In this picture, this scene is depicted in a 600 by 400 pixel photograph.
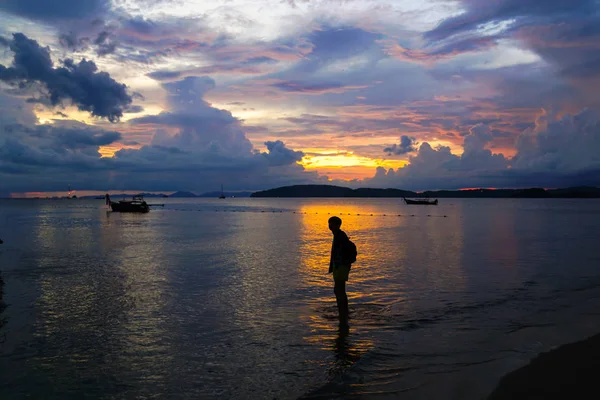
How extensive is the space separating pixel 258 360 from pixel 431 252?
23.2m

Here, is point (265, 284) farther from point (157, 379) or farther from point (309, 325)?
point (157, 379)

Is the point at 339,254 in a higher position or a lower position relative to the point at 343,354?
higher

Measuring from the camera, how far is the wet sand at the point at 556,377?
275 inches

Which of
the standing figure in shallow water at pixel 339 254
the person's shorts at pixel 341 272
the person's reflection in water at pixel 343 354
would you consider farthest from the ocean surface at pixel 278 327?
the standing figure in shallow water at pixel 339 254

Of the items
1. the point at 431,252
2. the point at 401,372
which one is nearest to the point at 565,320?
the point at 401,372

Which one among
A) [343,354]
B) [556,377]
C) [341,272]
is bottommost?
[343,354]

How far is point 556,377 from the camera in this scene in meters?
7.66

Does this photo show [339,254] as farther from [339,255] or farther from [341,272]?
[341,272]

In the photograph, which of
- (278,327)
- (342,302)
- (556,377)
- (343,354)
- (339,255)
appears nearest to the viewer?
(556,377)

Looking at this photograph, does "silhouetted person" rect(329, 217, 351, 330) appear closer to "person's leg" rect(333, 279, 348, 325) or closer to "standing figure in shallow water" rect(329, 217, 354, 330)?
"standing figure in shallow water" rect(329, 217, 354, 330)

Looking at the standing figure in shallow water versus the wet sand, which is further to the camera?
the standing figure in shallow water

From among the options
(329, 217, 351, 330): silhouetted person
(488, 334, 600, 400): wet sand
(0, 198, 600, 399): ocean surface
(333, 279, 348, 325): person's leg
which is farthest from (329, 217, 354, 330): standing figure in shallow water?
(488, 334, 600, 400): wet sand

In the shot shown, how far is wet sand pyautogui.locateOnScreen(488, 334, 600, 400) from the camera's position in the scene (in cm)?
698

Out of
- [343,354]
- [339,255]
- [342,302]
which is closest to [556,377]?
[343,354]
